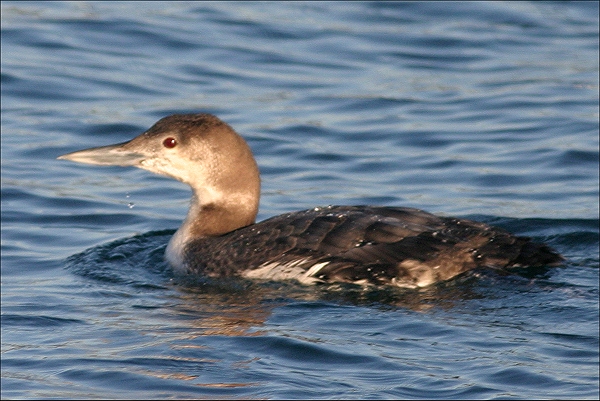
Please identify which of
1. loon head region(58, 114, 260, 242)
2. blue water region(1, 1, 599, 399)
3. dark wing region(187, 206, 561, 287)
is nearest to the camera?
blue water region(1, 1, 599, 399)

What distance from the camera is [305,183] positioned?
367 inches

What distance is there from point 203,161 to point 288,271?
1023 mm

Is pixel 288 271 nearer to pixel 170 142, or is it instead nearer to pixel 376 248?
pixel 376 248

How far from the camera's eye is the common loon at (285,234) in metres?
6.65

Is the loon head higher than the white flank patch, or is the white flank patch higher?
the loon head

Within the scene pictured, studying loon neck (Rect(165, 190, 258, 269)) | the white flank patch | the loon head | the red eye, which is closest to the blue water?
the white flank patch

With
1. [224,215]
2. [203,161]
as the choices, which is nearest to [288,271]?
[224,215]

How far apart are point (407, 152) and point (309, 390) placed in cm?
506

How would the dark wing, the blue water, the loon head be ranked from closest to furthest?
1. the blue water
2. the dark wing
3. the loon head

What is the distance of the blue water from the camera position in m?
5.56

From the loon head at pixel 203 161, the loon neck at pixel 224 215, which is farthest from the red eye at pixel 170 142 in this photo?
the loon neck at pixel 224 215

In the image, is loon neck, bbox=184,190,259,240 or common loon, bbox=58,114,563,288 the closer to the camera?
common loon, bbox=58,114,563,288

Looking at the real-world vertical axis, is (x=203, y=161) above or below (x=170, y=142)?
below

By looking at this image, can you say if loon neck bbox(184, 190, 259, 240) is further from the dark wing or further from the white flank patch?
the white flank patch
